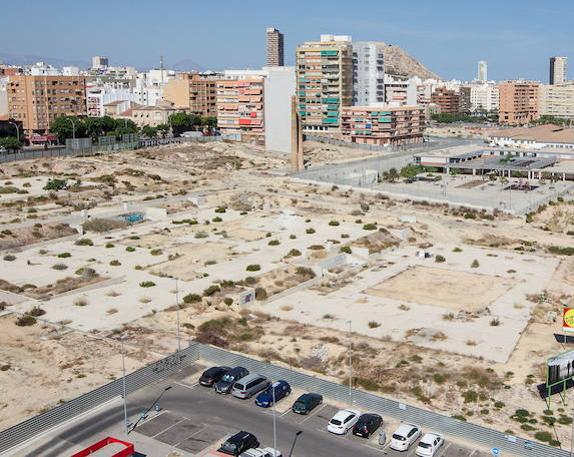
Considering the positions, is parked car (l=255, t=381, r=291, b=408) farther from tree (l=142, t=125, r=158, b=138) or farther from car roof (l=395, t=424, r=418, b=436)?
tree (l=142, t=125, r=158, b=138)

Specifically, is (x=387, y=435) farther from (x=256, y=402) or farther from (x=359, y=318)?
(x=359, y=318)

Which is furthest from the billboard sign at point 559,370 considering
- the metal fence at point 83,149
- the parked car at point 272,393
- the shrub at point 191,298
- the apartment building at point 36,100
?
the apartment building at point 36,100

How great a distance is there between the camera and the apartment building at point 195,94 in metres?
159

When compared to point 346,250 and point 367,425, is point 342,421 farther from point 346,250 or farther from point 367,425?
point 346,250

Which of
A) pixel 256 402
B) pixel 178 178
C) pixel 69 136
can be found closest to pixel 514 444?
pixel 256 402

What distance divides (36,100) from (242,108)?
39.1m

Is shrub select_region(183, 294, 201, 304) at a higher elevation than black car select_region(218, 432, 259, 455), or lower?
higher

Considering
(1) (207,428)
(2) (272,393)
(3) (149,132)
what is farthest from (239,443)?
(3) (149,132)

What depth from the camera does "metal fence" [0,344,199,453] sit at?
2464 centimetres

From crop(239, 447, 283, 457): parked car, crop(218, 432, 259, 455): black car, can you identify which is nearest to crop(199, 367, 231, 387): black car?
crop(218, 432, 259, 455): black car

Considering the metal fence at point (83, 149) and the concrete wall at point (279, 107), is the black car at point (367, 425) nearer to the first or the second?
the metal fence at point (83, 149)

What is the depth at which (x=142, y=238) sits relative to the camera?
59.8 metres

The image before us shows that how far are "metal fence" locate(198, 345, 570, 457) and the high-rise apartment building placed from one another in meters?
112

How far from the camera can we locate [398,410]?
88.0ft
